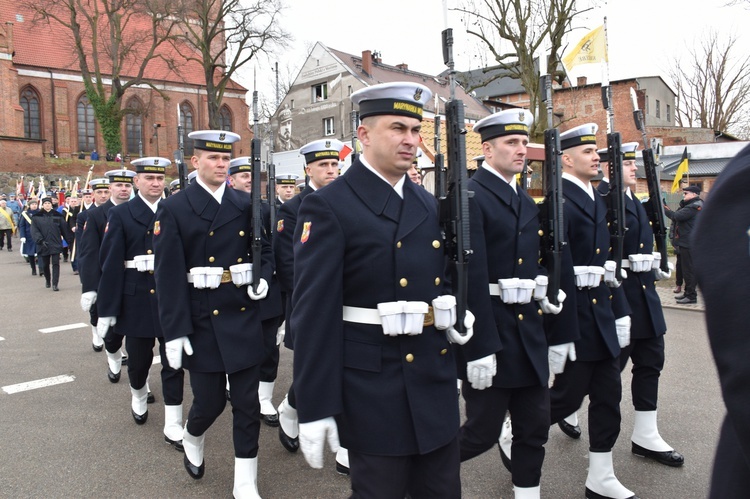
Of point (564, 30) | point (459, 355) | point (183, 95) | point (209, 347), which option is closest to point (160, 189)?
point (209, 347)

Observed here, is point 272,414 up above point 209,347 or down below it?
below

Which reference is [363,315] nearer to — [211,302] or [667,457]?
[211,302]

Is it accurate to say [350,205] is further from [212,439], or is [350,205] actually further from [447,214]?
[212,439]

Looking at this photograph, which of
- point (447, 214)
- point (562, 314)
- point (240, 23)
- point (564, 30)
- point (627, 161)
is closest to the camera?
point (447, 214)

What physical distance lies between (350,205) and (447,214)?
1.77 feet

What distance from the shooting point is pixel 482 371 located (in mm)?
3043

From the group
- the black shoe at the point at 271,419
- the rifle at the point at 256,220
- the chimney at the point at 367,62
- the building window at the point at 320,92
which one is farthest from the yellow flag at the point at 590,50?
the chimney at the point at 367,62

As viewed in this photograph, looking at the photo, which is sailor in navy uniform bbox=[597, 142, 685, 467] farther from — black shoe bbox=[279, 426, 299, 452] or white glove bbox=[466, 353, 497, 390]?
black shoe bbox=[279, 426, 299, 452]

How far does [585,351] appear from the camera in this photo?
150 inches

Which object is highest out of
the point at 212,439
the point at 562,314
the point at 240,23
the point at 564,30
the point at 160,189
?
the point at 240,23

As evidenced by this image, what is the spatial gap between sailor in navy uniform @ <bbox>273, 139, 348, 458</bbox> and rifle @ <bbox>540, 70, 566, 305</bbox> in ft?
5.42

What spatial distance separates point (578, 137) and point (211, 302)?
2.75 m

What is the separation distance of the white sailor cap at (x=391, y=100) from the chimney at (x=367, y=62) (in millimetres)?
40666

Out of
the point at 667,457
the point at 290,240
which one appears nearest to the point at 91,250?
the point at 290,240
